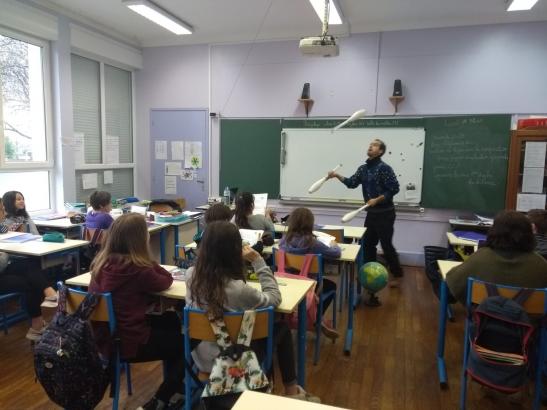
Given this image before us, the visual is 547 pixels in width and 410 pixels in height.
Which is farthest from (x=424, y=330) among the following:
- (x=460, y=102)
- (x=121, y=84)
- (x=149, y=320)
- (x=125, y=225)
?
(x=121, y=84)

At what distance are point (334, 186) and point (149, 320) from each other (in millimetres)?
3866

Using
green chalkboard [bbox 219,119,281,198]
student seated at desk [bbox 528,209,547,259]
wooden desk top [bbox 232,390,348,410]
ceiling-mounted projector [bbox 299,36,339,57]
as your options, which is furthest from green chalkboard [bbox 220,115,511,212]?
wooden desk top [bbox 232,390,348,410]

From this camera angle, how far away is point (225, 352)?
172cm

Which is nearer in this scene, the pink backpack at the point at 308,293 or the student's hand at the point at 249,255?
the student's hand at the point at 249,255

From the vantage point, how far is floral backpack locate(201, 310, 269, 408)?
66.9 inches

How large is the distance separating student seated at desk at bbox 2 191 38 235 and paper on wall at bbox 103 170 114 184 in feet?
7.42

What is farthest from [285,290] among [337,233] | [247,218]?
[337,233]

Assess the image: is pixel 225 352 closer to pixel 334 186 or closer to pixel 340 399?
pixel 340 399

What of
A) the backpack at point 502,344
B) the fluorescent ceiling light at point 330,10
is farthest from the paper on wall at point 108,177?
the backpack at point 502,344

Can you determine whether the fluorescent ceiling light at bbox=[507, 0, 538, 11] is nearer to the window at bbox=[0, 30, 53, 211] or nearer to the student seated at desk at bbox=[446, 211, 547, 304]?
the student seated at desk at bbox=[446, 211, 547, 304]

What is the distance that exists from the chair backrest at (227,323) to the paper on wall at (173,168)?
4901 mm

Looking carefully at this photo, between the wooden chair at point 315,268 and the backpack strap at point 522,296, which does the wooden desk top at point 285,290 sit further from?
the backpack strap at point 522,296

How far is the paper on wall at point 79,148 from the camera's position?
5.44m

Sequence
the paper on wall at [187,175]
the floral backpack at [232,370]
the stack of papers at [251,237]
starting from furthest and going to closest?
the paper on wall at [187,175] < the stack of papers at [251,237] < the floral backpack at [232,370]
